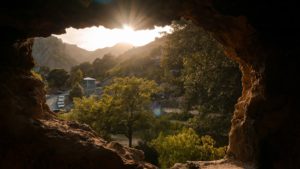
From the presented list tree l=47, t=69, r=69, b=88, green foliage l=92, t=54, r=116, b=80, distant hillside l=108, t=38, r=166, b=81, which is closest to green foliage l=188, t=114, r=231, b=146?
distant hillside l=108, t=38, r=166, b=81

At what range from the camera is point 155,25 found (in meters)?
11.8

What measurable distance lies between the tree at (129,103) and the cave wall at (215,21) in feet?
54.2

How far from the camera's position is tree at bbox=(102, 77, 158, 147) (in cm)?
2833

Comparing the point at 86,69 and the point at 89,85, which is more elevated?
the point at 86,69

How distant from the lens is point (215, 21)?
1196cm

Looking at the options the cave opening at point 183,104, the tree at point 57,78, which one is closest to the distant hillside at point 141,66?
the tree at point 57,78

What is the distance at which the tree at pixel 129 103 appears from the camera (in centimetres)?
2833

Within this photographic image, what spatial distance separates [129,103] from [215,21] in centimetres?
1751

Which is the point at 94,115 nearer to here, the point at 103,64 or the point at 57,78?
the point at 57,78

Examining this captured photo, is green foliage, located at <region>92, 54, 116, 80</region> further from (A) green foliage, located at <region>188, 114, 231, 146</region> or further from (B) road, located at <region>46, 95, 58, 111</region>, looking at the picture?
(A) green foliage, located at <region>188, 114, 231, 146</region>

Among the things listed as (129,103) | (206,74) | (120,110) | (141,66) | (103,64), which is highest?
(103,64)

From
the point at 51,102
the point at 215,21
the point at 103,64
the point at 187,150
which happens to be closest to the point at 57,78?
the point at 103,64

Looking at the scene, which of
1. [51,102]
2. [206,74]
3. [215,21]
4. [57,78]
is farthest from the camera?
[57,78]

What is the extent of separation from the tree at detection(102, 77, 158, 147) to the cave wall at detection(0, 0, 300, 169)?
54.2ft
